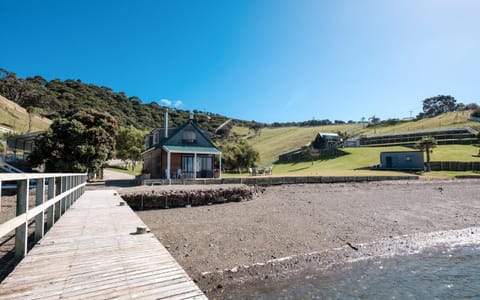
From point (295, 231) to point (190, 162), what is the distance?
15.7 m

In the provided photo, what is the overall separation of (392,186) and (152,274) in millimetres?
26063

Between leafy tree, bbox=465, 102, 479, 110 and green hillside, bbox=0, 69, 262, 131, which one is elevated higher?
green hillside, bbox=0, 69, 262, 131

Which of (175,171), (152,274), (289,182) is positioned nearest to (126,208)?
(152,274)

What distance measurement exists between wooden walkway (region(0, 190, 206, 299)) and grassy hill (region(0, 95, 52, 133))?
60109mm

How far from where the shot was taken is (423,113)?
102 m

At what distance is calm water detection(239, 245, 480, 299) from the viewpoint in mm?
6332

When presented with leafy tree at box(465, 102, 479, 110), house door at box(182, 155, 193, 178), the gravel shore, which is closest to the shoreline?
the gravel shore

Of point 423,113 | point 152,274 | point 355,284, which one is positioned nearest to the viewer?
point 152,274

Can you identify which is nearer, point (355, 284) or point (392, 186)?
point (355, 284)

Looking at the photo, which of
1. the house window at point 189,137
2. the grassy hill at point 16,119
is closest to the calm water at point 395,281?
the house window at point 189,137

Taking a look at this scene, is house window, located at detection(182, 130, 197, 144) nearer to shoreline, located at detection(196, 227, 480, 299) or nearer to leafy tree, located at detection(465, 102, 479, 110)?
shoreline, located at detection(196, 227, 480, 299)

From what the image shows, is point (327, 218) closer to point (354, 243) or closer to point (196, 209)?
point (354, 243)

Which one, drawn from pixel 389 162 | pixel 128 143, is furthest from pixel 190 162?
pixel 389 162

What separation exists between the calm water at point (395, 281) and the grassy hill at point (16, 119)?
6243cm
